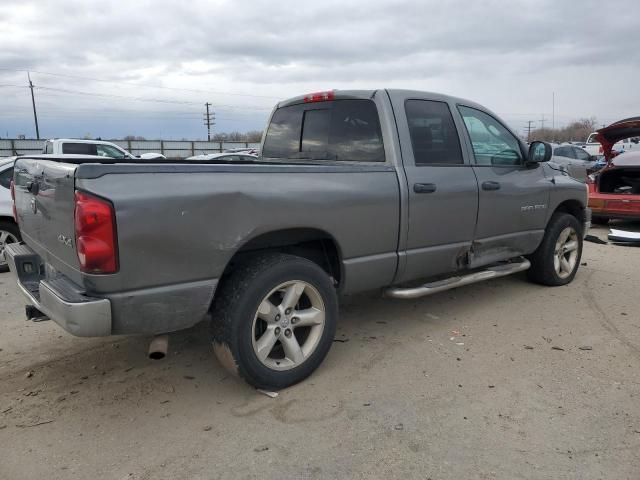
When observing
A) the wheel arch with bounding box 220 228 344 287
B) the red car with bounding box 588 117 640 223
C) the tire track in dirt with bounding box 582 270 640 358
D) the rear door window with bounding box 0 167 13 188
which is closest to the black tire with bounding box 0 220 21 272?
the rear door window with bounding box 0 167 13 188

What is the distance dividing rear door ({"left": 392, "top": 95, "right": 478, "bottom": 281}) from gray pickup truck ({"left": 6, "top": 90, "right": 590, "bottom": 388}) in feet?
0.05

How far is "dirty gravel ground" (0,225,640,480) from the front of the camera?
103 inches

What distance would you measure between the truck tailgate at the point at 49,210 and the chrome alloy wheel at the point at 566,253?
480 cm

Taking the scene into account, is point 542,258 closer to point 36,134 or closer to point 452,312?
point 452,312

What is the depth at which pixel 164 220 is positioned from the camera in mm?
2670

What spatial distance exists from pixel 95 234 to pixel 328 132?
2.34 m

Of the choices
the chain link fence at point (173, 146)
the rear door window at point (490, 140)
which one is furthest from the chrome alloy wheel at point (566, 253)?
the chain link fence at point (173, 146)

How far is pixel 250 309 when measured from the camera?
3.06 meters

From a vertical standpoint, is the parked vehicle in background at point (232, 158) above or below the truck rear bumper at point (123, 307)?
above

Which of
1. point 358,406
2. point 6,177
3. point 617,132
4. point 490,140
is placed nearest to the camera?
point 358,406

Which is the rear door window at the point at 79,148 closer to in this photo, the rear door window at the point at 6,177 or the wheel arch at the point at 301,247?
the rear door window at the point at 6,177

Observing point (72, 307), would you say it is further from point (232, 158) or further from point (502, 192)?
point (232, 158)

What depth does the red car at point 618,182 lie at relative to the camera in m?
9.23

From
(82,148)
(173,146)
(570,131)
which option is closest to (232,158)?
(82,148)
